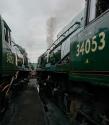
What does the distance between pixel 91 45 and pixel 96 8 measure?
26.5 inches

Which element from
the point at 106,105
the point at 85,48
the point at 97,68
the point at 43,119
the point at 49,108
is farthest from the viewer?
the point at 49,108

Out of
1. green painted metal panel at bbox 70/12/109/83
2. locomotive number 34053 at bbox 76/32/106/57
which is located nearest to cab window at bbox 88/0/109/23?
green painted metal panel at bbox 70/12/109/83

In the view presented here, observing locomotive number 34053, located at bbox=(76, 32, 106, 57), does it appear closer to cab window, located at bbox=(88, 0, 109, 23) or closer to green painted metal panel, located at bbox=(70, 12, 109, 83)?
green painted metal panel, located at bbox=(70, 12, 109, 83)

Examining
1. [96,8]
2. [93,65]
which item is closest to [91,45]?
[93,65]

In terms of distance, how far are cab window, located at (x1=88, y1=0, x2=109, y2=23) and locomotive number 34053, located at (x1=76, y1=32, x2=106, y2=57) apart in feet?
1.46

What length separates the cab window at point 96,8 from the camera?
496cm

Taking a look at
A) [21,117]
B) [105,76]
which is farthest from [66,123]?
[105,76]

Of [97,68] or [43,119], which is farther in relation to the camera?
[43,119]

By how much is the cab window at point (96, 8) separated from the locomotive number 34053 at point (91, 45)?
446mm

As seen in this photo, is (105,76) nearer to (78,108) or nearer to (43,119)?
(78,108)

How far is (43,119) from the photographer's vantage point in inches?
408

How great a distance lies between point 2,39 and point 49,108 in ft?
14.9

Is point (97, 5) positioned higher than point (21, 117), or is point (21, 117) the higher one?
point (97, 5)

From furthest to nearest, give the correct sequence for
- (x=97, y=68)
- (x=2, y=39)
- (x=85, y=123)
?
(x=2, y=39)
(x=85, y=123)
(x=97, y=68)
